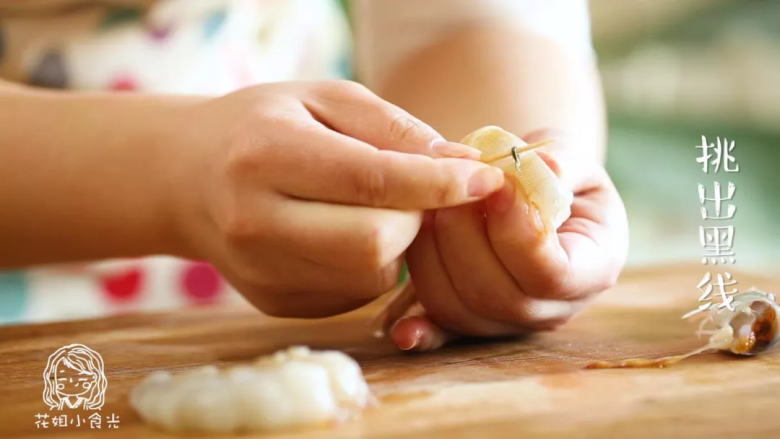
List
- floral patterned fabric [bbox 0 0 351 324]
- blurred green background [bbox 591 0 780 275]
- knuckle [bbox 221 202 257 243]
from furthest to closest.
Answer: blurred green background [bbox 591 0 780 275] → floral patterned fabric [bbox 0 0 351 324] → knuckle [bbox 221 202 257 243]

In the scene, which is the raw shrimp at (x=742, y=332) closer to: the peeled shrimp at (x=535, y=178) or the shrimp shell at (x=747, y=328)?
the shrimp shell at (x=747, y=328)

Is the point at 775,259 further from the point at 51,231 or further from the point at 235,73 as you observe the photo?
the point at 51,231

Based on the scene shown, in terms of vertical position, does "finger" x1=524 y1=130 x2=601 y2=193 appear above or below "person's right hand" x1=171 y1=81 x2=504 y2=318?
above

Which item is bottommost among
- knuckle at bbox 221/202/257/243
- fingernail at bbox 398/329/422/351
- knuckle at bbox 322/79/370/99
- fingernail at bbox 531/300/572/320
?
fingernail at bbox 398/329/422/351


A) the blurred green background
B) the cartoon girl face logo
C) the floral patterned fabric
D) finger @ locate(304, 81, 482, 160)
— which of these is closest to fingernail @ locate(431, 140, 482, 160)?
finger @ locate(304, 81, 482, 160)

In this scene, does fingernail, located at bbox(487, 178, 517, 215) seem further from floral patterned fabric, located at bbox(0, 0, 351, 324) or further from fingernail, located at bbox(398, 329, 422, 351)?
floral patterned fabric, located at bbox(0, 0, 351, 324)

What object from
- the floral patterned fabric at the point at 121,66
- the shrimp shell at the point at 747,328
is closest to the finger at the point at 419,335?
the shrimp shell at the point at 747,328

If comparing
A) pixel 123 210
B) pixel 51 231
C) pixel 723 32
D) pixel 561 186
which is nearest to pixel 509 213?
pixel 561 186
